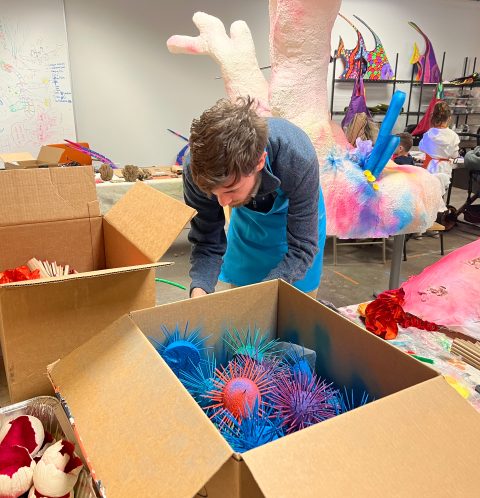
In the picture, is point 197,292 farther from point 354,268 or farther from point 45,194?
point 354,268

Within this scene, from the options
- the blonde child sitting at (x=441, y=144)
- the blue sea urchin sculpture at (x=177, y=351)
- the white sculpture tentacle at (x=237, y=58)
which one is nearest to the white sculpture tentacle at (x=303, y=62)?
the white sculpture tentacle at (x=237, y=58)

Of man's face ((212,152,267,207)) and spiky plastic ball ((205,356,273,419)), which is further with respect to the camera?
man's face ((212,152,267,207))

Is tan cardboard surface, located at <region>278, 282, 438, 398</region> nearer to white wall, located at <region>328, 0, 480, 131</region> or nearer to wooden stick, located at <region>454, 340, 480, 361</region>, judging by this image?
wooden stick, located at <region>454, 340, 480, 361</region>

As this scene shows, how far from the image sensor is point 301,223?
1161 millimetres

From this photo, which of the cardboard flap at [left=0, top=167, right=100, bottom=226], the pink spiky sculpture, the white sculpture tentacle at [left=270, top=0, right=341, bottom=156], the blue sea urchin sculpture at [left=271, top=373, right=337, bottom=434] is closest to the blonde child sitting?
the pink spiky sculpture

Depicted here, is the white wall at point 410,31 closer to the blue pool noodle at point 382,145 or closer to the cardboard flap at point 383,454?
the blue pool noodle at point 382,145

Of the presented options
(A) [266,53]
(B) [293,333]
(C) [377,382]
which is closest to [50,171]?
(B) [293,333]

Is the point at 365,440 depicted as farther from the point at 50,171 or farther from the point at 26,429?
the point at 50,171

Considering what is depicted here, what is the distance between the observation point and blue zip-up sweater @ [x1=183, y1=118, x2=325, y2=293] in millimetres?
1086

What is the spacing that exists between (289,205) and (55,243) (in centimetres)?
69

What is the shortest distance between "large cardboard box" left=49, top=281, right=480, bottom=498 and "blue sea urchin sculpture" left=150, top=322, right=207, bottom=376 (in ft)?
0.30

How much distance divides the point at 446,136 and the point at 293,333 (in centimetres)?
337

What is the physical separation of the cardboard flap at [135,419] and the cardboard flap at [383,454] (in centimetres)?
6

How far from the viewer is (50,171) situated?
1146mm
